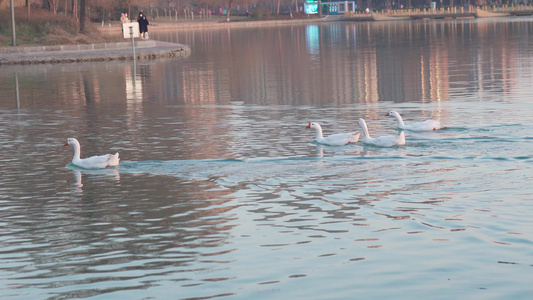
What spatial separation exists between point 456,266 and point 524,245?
1.02 metres

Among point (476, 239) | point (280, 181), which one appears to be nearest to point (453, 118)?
point (280, 181)

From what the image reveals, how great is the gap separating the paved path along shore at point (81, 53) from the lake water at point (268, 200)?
20912 mm

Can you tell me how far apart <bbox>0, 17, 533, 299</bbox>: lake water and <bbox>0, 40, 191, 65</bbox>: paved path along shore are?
68.6ft

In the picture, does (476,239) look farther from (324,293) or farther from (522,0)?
(522,0)

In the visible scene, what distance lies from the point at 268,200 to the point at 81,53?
3877 centimetres

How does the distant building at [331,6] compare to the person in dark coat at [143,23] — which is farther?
the distant building at [331,6]

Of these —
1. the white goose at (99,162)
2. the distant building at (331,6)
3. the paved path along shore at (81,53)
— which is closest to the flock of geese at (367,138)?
the white goose at (99,162)

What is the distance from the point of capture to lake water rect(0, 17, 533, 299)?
8703 mm

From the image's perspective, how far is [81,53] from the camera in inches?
1933

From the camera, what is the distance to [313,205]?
11727 mm

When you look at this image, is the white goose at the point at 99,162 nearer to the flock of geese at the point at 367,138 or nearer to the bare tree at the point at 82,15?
the flock of geese at the point at 367,138

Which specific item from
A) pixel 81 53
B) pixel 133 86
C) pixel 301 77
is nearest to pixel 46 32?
pixel 81 53

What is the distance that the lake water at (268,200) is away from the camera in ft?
28.6

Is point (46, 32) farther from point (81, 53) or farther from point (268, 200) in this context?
point (268, 200)
